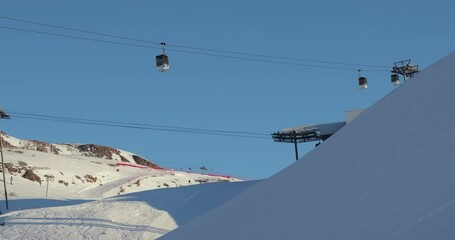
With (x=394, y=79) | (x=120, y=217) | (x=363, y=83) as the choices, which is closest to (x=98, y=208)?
(x=120, y=217)

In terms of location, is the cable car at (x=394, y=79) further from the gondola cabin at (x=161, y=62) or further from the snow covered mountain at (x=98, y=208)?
the gondola cabin at (x=161, y=62)

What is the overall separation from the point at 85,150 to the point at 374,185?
93.6 meters

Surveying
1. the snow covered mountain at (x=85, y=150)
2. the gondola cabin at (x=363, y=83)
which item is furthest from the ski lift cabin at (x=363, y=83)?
the snow covered mountain at (x=85, y=150)

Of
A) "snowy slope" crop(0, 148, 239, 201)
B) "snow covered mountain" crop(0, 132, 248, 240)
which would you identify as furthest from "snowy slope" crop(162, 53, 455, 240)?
"snowy slope" crop(0, 148, 239, 201)

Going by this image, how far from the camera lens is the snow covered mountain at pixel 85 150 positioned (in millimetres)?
92875

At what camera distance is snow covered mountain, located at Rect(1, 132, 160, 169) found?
92.9 meters

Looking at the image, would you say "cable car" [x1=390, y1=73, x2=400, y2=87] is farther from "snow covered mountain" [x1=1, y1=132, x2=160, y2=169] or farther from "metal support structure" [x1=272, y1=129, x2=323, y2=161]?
"snow covered mountain" [x1=1, y1=132, x2=160, y2=169]

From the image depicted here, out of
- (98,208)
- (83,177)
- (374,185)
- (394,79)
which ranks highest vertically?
(83,177)

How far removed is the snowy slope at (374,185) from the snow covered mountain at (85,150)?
8200cm

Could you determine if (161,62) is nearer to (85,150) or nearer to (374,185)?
(374,185)

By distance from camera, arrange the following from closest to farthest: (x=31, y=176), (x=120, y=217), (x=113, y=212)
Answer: (x=120, y=217) < (x=113, y=212) < (x=31, y=176)

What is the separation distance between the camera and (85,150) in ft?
334

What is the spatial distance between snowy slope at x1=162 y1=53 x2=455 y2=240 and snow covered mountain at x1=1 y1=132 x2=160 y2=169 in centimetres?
8200

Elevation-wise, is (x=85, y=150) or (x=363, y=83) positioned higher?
(x=85, y=150)
